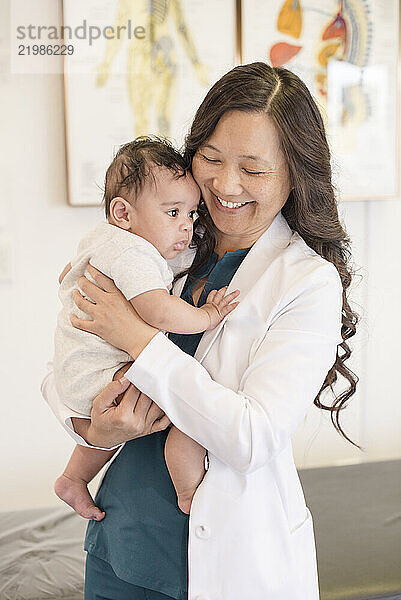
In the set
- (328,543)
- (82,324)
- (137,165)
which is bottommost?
(328,543)

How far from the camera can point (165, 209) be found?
1355mm

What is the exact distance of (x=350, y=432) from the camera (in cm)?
309

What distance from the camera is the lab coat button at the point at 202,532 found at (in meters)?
1.26

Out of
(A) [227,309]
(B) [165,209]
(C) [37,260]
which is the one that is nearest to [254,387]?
(A) [227,309]

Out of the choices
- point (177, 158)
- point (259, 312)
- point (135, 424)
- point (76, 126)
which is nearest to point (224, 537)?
point (135, 424)

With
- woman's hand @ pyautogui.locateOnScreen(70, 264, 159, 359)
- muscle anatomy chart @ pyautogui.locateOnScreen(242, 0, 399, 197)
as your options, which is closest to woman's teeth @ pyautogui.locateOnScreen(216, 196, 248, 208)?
woman's hand @ pyautogui.locateOnScreen(70, 264, 159, 359)

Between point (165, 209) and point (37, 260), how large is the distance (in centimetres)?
139

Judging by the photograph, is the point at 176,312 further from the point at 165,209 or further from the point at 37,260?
the point at 37,260

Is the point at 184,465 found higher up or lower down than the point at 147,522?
higher up

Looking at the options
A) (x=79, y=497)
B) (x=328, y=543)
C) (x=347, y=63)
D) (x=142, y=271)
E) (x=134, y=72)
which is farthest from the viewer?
(x=347, y=63)

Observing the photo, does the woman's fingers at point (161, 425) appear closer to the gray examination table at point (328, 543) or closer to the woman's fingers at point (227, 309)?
the woman's fingers at point (227, 309)

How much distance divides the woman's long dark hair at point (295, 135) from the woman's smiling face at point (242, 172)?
17mm

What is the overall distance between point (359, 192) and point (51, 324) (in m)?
1.26

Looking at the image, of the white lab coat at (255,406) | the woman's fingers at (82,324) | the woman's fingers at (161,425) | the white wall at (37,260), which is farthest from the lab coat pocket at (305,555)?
the white wall at (37,260)
